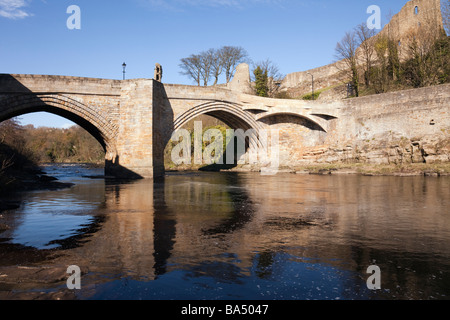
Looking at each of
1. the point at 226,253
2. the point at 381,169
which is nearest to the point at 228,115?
the point at 381,169

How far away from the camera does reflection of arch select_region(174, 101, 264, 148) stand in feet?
82.1

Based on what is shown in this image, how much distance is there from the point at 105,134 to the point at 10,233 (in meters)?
16.8

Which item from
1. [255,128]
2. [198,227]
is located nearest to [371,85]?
[255,128]

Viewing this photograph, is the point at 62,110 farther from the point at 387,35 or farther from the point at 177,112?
the point at 387,35

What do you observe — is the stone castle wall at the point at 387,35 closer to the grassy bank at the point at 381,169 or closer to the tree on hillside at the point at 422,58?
the tree on hillside at the point at 422,58

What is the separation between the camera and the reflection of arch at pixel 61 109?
19.4m

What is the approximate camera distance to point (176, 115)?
962 inches

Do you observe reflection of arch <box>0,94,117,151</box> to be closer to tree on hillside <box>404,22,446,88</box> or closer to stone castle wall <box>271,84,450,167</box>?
stone castle wall <box>271,84,450,167</box>

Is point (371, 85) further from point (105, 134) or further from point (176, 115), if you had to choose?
point (105, 134)

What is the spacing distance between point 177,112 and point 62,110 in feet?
24.4

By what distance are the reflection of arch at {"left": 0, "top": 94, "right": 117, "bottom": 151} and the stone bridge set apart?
50 mm

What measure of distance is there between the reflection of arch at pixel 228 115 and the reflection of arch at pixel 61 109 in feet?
16.3

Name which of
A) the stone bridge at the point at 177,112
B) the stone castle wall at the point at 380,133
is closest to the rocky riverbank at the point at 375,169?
the stone castle wall at the point at 380,133

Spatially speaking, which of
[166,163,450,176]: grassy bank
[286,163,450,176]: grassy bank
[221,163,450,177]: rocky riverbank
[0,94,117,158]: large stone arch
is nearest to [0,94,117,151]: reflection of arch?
[0,94,117,158]: large stone arch
